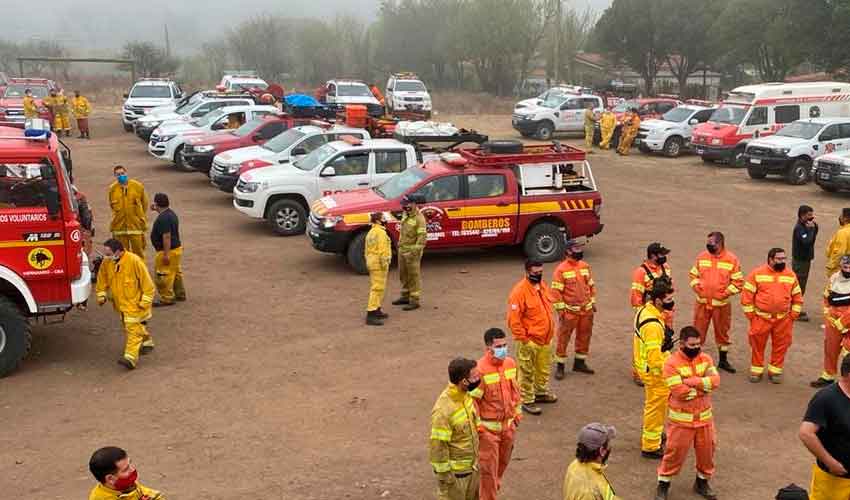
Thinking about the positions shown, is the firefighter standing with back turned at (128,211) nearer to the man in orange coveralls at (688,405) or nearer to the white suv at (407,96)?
the man in orange coveralls at (688,405)

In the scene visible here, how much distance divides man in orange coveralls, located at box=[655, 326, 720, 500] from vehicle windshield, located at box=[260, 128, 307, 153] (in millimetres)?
12159

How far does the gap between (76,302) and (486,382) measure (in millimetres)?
5230

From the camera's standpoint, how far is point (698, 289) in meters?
9.17

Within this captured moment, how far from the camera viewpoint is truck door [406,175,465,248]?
500 inches

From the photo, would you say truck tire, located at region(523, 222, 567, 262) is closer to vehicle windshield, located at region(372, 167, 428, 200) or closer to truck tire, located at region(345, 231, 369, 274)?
vehicle windshield, located at region(372, 167, 428, 200)

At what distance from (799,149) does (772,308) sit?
1427 centimetres

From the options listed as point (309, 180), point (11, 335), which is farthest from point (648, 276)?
point (309, 180)

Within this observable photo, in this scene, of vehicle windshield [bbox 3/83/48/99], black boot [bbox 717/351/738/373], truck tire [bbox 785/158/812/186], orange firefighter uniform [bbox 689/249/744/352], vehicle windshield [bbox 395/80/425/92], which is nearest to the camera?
orange firefighter uniform [bbox 689/249/744/352]

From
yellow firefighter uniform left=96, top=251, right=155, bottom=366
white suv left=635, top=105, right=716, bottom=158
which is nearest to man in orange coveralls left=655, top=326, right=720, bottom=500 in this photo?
yellow firefighter uniform left=96, top=251, right=155, bottom=366

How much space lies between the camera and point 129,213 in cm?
1188

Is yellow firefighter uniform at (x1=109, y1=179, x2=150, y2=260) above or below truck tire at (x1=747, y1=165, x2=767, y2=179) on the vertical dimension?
above

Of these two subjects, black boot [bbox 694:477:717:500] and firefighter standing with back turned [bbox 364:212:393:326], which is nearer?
black boot [bbox 694:477:717:500]

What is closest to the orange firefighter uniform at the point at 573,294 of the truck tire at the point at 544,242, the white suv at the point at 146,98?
the truck tire at the point at 544,242

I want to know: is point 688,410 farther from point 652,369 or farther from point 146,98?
point 146,98
